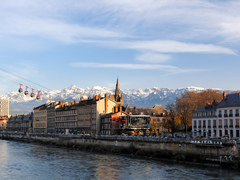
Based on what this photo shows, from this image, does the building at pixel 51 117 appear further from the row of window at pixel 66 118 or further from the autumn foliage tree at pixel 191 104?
the autumn foliage tree at pixel 191 104

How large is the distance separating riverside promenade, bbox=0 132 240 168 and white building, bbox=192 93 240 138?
1297 cm

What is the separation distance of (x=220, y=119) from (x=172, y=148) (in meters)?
19.3

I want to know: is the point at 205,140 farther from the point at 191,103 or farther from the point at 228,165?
the point at 191,103

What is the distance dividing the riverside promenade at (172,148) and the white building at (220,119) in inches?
511

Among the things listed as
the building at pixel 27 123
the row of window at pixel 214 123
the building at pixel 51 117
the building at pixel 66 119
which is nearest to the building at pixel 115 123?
the building at pixel 66 119

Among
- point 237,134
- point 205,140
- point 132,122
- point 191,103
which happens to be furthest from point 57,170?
point 191,103

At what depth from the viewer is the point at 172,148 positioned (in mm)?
60688

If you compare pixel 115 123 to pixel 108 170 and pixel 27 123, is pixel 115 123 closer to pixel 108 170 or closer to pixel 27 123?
pixel 108 170

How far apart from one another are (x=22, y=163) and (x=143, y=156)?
21419 millimetres

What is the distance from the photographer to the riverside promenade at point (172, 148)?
50188 millimetres

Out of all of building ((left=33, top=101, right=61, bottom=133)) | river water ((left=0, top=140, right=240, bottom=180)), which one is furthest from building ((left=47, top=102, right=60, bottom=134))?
river water ((left=0, top=140, right=240, bottom=180))

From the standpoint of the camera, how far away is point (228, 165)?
48.6 m

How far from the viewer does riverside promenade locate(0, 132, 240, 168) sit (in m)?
50.2

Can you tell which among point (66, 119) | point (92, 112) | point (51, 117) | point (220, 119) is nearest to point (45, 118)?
point (51, 117)
